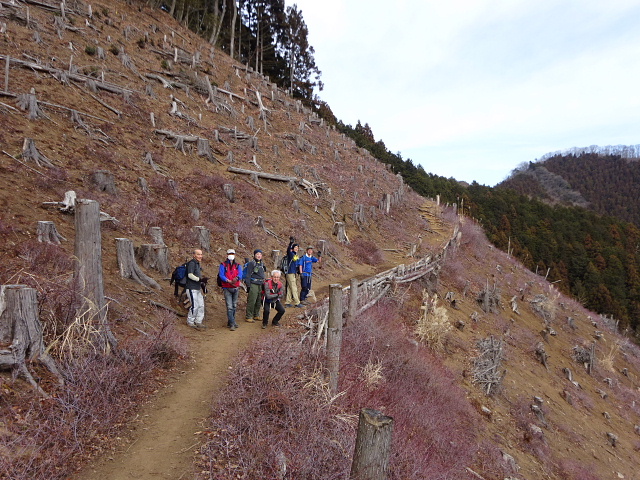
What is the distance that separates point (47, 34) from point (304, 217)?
715 inches

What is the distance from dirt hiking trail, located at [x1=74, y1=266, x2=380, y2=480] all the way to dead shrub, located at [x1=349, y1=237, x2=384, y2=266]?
33.4ft

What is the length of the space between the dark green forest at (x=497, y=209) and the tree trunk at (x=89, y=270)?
38054 mm

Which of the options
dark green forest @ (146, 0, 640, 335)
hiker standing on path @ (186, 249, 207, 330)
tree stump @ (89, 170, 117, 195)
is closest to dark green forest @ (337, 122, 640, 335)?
dark green forest @ (146, 0, 640, 335)

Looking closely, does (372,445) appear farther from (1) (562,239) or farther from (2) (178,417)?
(1) (562,239)

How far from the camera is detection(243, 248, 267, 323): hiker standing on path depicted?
8758 millimetres

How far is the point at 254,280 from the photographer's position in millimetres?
8797

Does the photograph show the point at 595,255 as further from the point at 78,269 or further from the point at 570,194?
the point at 570,194

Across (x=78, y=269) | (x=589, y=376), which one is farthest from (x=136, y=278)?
(x=589, y=376)

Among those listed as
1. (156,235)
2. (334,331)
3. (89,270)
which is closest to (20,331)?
(89,270)

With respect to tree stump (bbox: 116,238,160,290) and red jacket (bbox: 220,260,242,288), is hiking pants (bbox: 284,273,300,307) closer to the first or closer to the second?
red jacket (bbox: 220,260,242,288)

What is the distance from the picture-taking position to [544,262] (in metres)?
64.4

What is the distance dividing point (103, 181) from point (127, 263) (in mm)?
4907

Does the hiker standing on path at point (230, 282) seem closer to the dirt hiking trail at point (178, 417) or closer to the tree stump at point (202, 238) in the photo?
the dirt hiking trail at point (178, 417)

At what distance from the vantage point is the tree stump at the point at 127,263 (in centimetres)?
832
